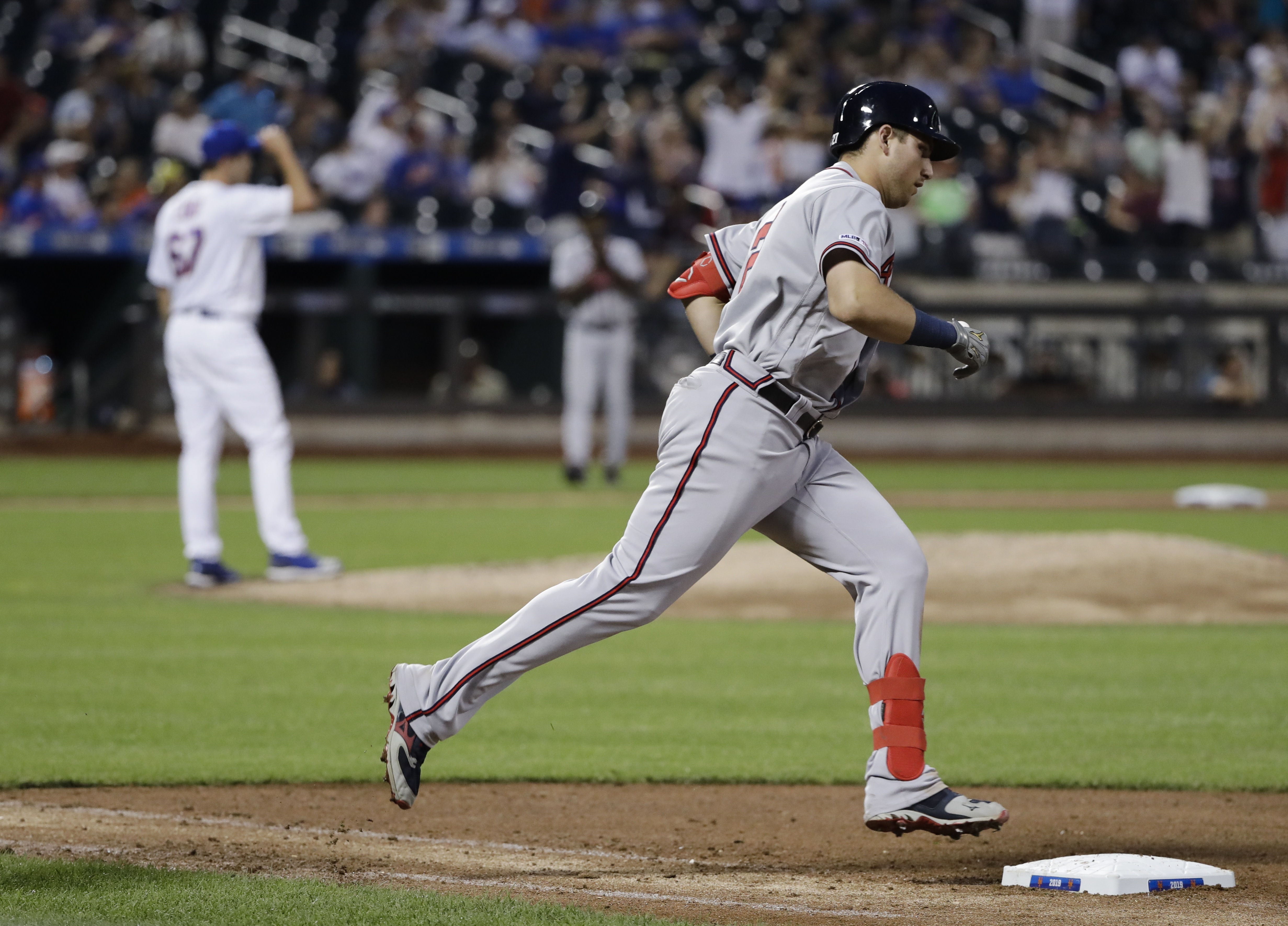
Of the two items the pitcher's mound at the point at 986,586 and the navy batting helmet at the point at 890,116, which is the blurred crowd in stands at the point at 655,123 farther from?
the navy batting helmet at the point at 890,116

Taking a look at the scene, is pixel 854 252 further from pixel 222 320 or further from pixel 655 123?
pixel 655 123

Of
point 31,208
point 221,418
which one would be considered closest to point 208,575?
point 221,418

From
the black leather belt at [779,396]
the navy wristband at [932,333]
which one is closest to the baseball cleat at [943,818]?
the black leather belt at [779,396]

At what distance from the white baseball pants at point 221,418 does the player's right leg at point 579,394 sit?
20.8 ft

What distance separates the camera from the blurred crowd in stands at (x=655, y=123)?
2016 cm

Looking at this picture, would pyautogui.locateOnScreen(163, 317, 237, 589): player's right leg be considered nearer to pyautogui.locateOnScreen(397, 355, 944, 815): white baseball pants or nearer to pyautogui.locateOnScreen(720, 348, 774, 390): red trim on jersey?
pyautogui.locateOnScreen(397, 355, 944, 815): white baseball pants

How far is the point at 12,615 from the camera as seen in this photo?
29.5ft

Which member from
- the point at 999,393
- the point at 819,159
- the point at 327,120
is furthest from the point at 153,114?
the point at 999,393

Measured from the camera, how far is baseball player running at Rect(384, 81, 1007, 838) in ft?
13.8

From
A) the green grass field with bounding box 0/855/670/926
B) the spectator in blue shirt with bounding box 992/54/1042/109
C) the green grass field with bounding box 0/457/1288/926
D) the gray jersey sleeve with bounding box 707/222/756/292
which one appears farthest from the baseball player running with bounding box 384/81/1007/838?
the spectator in blue shirt with bounding box 992/54/1042/109

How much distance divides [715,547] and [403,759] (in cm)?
95

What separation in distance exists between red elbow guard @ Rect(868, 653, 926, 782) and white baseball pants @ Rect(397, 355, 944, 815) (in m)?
0.02

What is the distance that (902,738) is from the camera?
4.23 metres

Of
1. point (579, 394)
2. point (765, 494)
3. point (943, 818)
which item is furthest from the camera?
point (579, 394)
